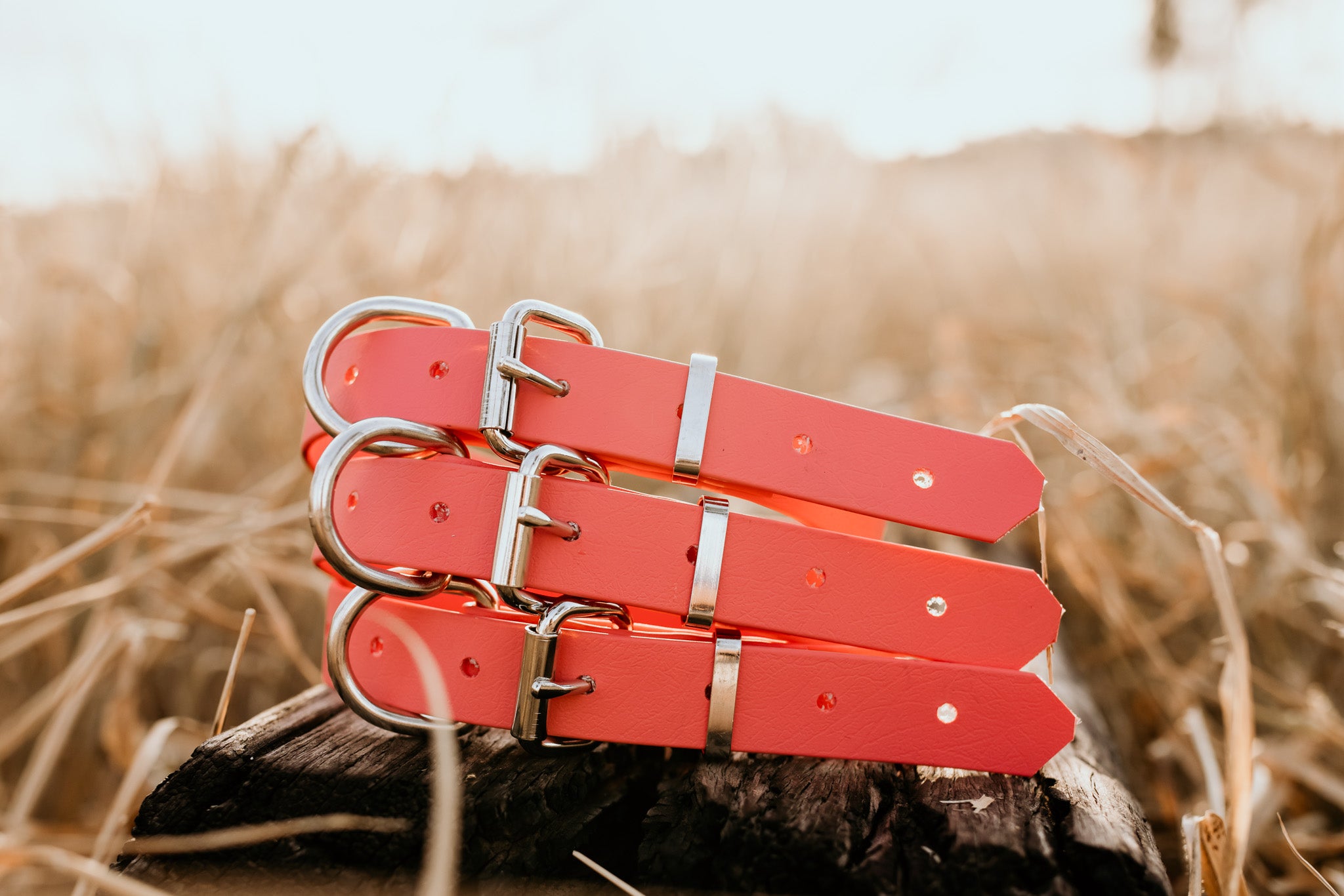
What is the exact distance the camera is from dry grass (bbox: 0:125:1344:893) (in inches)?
68.2

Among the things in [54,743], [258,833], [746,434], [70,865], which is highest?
[746,434]

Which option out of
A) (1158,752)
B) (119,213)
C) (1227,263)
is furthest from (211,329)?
(1227,263)

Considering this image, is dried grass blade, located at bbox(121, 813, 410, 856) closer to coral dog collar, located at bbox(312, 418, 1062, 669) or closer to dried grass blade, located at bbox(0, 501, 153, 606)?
coral dog collar, located at bbox(312, 418, 1062, 669)

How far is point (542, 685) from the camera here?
3.44ft

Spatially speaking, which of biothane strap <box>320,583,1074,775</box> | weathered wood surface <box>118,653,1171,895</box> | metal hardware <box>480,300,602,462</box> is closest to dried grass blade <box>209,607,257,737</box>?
weathered wood surface <box>118,653,1171,895</box>

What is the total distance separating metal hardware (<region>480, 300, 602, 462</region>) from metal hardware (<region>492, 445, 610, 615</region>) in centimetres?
5

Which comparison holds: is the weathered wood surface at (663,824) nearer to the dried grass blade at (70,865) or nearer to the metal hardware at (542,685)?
the metal hardware at (542,685)

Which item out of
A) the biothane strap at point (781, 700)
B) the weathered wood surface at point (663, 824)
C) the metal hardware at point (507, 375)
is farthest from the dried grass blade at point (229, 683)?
the metal hardware at point (507, 375)

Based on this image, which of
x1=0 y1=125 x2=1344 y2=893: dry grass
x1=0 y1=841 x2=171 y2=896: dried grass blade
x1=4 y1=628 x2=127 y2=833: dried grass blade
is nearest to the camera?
x1=0 y1=841 x2=171 y2=896: dried grass blade

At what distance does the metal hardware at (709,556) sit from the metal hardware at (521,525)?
161 mm

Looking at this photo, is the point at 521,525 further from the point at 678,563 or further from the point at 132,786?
the point at 132,786

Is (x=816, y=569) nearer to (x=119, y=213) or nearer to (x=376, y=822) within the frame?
(x=376, y=822)

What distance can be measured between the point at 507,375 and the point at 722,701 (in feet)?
1.62

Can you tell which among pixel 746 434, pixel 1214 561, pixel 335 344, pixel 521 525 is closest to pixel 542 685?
pixel 521 525
